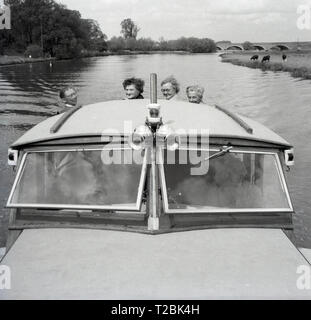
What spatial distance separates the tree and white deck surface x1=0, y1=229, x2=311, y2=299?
5350 inches

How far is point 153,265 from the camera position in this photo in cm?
359

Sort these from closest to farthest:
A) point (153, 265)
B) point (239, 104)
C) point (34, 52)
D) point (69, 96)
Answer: point (153, 265), point (69, 96), point (239, 104), point (34, 52)

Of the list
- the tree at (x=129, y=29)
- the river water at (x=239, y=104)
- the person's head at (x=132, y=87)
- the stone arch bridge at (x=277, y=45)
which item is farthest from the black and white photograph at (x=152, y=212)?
the tree at (x=129, y=29)

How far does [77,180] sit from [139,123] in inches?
30.7

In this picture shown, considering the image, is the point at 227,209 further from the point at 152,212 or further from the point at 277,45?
the point at 277,45

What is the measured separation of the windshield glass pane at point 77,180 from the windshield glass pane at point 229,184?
0.36 meters

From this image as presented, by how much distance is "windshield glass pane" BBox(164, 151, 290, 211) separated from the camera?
441 centimetres

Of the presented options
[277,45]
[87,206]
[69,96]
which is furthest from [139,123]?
[277,45]

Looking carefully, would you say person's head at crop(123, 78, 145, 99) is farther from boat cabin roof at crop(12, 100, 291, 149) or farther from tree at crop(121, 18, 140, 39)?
tree at crop(121, 18, 140, 39)

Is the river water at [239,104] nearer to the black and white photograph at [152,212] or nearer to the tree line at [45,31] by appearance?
the black and white photograph at [152,212]

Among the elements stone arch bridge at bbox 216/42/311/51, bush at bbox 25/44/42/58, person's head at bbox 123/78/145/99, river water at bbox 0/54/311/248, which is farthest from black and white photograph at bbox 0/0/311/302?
stone arch bridge at bbox 216/42/311/51

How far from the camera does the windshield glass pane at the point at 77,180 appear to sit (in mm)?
4367

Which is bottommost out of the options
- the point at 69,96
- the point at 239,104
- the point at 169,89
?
the point at 239,104
